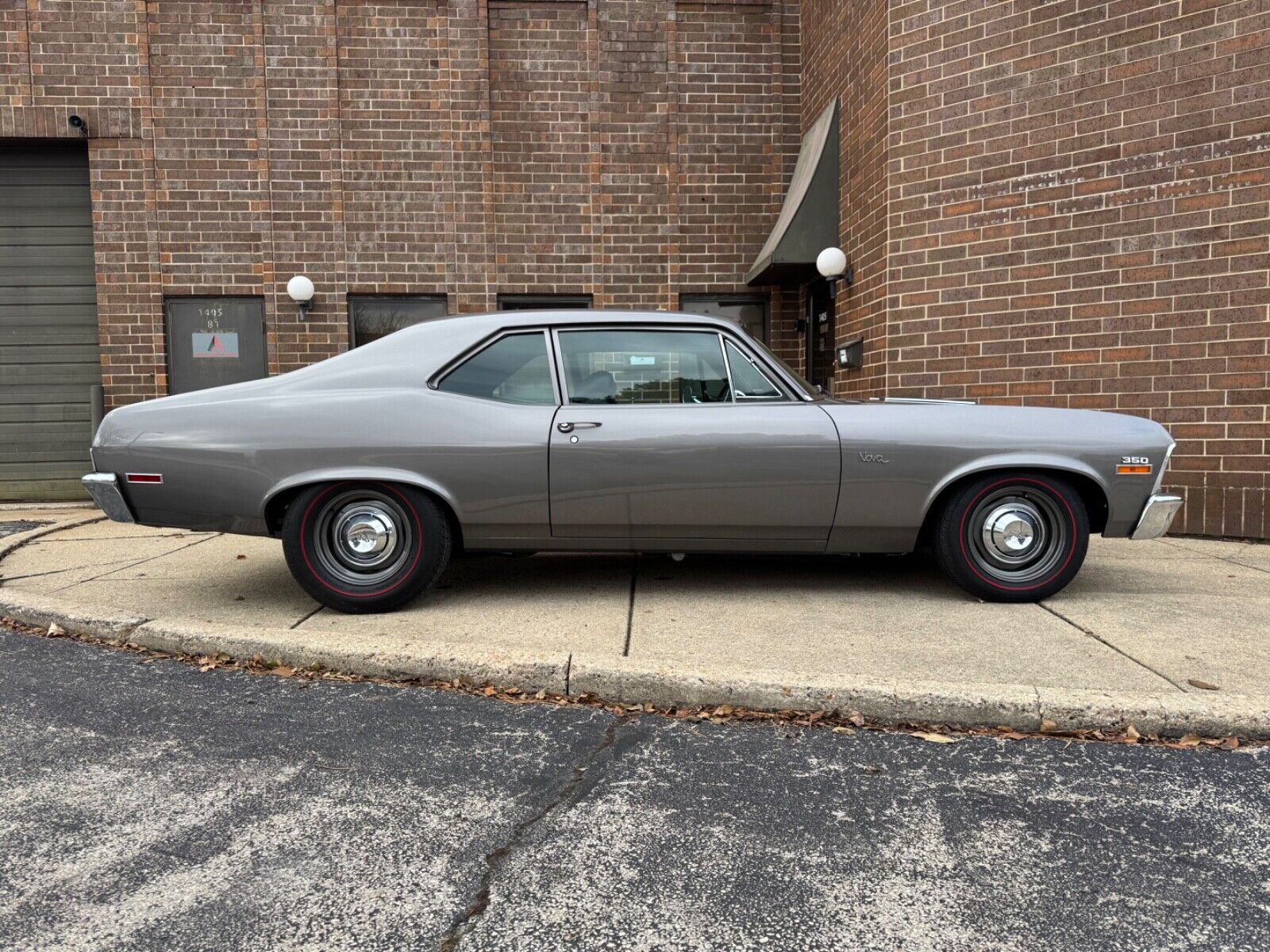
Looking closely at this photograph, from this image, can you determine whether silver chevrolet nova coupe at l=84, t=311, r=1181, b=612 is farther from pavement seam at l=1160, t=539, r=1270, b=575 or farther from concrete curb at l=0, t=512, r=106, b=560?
concrete curb at l=0, t=512, r=106, b=560

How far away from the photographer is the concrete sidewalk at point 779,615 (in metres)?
3.12

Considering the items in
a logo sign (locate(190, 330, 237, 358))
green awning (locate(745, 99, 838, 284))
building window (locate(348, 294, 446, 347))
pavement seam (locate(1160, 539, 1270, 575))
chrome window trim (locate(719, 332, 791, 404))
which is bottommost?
pavement seam (locate(1160, 539, 1270, 575))

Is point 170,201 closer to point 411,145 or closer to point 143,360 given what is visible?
point 143,360

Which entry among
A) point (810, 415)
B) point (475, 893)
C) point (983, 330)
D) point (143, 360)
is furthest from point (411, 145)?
point (475, 893)

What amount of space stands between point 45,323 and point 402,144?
15.4 ft

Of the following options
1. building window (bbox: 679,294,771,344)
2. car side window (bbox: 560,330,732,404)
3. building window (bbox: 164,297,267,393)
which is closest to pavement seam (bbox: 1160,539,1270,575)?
car side window (bbox: 560,330,732,404)

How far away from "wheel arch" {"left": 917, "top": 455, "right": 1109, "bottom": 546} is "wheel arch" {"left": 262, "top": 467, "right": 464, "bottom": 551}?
2367 mm

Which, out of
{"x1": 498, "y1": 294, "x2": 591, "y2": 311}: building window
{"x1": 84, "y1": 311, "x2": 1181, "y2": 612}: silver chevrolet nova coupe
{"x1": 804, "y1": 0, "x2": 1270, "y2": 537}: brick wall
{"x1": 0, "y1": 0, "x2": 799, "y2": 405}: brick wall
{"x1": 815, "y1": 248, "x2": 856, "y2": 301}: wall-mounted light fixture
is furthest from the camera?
{"x1": 498, "y1": 294, "x2": 591, "y2": 311}: building window

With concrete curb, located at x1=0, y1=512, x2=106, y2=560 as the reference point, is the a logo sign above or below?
above

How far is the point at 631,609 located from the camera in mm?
4035

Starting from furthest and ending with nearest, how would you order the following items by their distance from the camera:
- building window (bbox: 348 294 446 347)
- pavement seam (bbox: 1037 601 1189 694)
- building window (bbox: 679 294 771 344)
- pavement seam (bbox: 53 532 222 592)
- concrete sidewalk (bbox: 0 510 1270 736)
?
building window (bbox: 679 294 771 344), building window (bbox: 348 294 446 347), pavement seam (bbox: 53 532 222 592), concrete sidewalk (bbox: 0 510 1270 736), pavement seam (bbox: 1037 601 1189 694)

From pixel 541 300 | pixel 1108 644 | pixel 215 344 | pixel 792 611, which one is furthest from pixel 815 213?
pixel 215 344

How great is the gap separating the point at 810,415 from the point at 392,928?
2.95m

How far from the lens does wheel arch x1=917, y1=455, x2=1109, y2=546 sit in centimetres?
393
